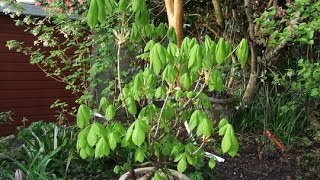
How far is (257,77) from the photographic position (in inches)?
200

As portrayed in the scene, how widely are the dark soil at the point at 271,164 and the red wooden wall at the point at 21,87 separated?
473 cm

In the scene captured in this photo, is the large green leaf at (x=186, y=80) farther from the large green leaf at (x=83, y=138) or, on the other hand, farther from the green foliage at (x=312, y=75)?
the green foliage at (x=312, y=75)

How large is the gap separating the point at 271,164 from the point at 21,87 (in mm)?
5432

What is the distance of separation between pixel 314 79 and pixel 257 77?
119cm

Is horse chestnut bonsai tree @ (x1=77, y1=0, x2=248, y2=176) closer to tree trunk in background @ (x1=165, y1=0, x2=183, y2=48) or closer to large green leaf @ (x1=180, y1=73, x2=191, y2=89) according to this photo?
large green leaf @ (x1=180, y1=73, x2=191, y2=89)

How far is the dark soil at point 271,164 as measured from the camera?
388 centimetres

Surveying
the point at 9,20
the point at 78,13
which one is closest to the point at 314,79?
the point at 78,13

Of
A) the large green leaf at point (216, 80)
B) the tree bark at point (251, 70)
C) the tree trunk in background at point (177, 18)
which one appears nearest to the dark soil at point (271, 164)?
the tree bark at point (251, 70)

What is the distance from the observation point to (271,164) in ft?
13.5

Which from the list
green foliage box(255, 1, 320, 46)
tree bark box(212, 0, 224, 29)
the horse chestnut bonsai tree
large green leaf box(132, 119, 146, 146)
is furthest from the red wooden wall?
large green leaf box(132, 119, 146, 146)

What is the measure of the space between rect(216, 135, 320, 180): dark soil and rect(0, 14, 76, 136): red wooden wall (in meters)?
4.73

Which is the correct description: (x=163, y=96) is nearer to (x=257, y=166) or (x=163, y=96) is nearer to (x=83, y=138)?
(x=83, y=138)

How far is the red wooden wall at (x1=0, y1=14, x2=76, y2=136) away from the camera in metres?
7.34

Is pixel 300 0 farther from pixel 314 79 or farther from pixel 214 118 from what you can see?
pixel 214 118
